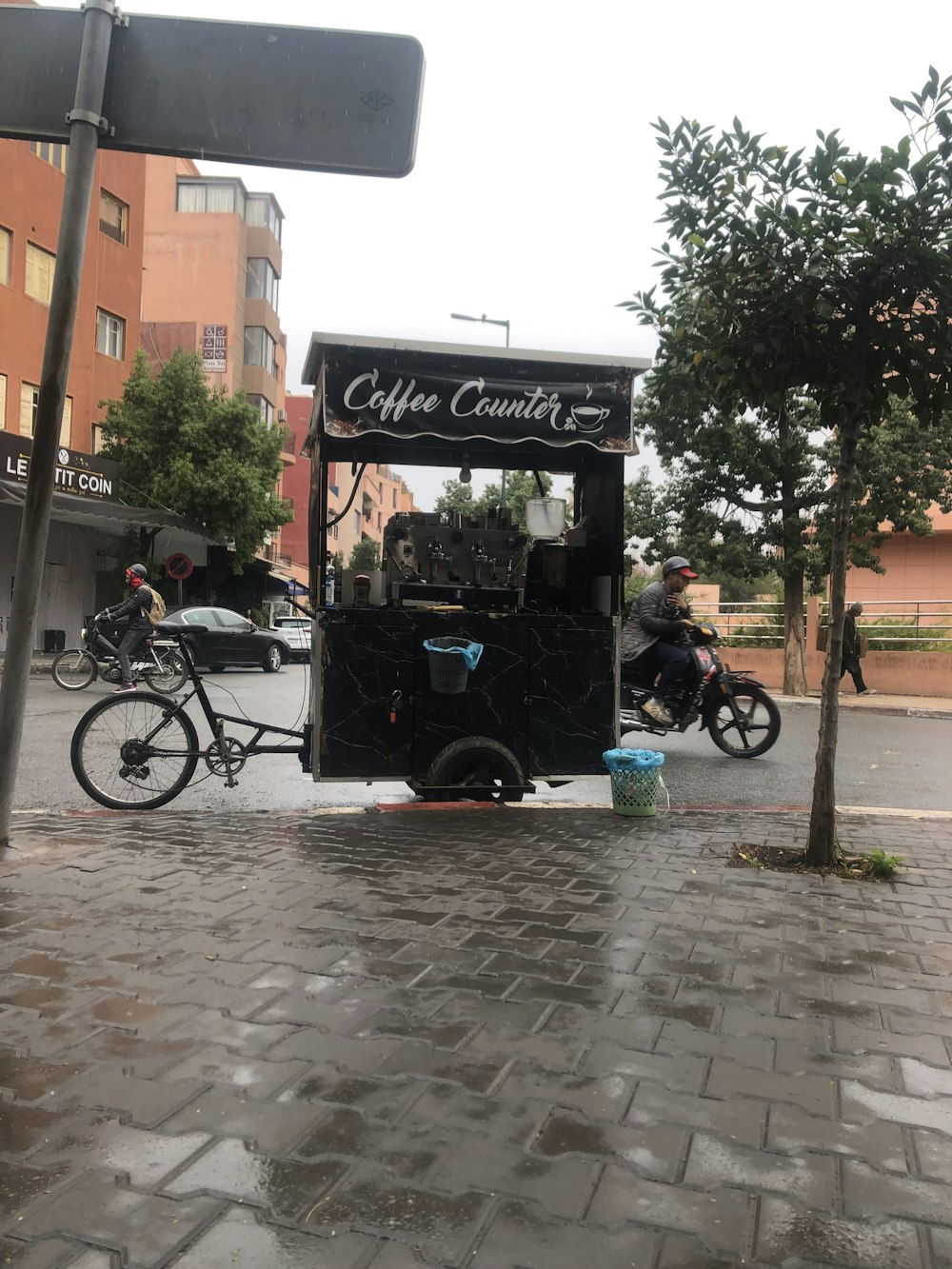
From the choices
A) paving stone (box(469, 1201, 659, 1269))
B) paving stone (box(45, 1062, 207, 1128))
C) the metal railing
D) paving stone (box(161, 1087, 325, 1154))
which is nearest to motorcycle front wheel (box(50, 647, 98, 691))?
the metal railing

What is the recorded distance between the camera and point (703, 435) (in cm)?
→ 1906

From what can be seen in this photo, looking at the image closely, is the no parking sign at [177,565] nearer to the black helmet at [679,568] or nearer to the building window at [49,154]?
the building window at [49,154]

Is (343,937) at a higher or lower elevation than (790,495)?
lower

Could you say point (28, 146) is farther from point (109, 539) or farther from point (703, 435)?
point (703, 435)

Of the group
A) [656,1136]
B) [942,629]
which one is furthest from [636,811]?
[942,629]

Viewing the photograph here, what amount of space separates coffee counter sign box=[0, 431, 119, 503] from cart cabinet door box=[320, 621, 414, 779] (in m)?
15.4

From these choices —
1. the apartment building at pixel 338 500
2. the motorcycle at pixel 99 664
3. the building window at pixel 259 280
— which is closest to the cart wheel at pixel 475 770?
the motorcycle at pixel 99 664

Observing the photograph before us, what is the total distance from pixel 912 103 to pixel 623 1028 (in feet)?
14.0

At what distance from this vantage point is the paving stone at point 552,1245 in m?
2.03

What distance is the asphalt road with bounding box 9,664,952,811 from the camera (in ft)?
25.2

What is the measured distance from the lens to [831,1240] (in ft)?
6.98

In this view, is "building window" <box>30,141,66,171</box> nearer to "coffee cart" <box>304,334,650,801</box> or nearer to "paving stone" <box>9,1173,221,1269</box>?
"coffee cart" <box>304,334,650,801</box>

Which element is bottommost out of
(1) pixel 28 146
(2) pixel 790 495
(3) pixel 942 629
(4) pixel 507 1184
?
(4) pixel 507 1184

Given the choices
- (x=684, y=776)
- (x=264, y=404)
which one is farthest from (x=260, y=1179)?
(x=264, y=404)
